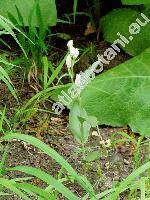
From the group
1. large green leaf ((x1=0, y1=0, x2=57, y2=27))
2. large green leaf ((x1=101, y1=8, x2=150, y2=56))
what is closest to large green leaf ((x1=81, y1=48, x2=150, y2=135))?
large green leaf ((x1=101, y1=8, x2=150, y2=56))

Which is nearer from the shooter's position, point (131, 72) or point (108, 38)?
point (131, 72)

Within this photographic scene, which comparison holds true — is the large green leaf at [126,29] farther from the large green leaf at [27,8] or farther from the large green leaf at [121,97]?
the large green leaf at [27,8]

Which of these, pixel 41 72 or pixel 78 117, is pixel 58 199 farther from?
pixel 41 72

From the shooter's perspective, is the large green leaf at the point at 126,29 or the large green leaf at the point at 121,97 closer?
the large green leaf at the point at 121,97

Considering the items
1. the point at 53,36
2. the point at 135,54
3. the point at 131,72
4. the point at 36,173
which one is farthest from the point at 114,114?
the point at 36,173

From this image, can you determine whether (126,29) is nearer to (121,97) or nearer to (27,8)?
(121,97)

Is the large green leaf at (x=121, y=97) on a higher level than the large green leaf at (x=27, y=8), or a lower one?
lower

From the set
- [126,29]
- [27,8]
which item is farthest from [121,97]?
[27,8]

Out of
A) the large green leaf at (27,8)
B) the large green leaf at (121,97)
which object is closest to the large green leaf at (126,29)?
the large green leaf at (121,97)
